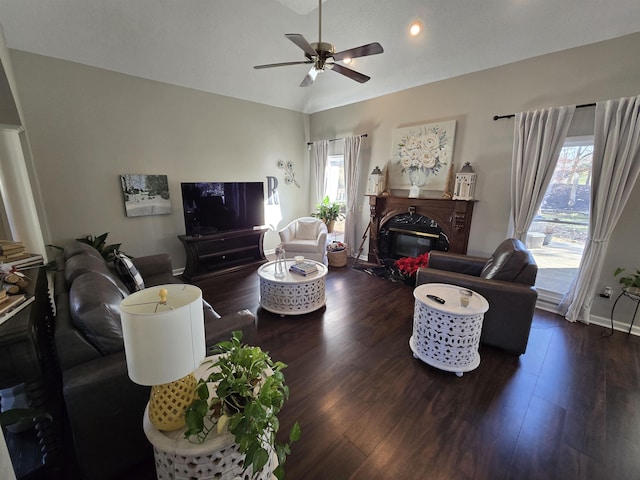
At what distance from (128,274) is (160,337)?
188cm

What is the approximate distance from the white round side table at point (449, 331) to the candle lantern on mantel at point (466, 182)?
5.88 feet

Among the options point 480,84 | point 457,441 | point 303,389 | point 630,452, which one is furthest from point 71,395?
point 480,84

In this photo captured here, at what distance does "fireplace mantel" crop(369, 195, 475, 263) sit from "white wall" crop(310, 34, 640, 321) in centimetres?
15

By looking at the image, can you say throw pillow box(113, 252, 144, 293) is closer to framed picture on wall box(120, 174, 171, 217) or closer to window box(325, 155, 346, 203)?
framed picture on wall box(120, 174, 171, 217)

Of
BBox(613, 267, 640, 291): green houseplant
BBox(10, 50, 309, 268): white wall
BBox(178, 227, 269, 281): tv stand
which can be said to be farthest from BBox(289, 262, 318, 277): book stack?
BBox(613, 267, 640, 291): green houseplant

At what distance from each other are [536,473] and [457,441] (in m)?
0.39

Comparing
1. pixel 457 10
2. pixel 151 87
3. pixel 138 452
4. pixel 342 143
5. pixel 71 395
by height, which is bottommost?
pixel 138 452

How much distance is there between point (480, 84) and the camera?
346 centimetres

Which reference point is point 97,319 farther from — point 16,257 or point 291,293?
point 291,293

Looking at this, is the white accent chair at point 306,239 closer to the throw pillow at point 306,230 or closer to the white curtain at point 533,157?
the throw pillow at point 306,230

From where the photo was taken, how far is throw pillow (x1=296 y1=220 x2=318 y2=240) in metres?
4.75

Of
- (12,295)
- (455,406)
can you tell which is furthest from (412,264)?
(12,295)

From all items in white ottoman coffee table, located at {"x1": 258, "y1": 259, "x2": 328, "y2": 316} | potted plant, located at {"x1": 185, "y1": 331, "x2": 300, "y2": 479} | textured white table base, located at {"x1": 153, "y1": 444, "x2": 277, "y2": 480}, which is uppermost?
potted plant, located at {"x1": 185, "y1": 331, "x2": 300, "y2": 479}

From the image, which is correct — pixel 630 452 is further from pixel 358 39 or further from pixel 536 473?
pixel 358 39
